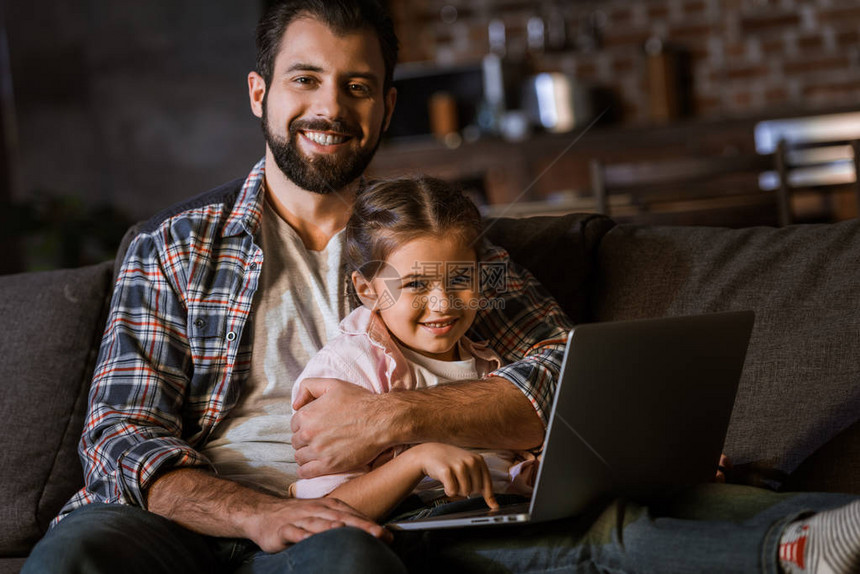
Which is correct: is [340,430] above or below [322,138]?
below

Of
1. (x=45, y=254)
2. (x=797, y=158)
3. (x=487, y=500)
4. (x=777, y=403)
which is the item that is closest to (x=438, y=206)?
(x=487, y=500)

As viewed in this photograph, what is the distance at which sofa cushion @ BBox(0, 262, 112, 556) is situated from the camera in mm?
1517

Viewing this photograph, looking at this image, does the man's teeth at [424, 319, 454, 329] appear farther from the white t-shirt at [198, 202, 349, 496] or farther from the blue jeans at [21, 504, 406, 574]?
the blue jeans at [21, 504, 406, 574]

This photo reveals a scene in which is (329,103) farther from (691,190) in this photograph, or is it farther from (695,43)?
(695,43)

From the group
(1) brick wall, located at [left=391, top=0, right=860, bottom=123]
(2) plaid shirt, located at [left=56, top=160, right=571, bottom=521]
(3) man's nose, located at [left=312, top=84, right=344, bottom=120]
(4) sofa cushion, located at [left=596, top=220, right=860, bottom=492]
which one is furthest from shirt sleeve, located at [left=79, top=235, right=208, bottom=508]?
(1) brick wall, located at [left=391, top=0, right=860, bottom=123]

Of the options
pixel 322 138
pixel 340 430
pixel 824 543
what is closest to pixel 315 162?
pixel 322 138

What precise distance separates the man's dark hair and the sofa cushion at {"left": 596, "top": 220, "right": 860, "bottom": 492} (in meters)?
0.53

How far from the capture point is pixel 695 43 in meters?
4.62

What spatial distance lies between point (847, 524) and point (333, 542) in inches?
20.6

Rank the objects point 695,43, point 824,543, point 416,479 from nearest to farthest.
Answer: point 824,543 → point 416,479 → point 695,43

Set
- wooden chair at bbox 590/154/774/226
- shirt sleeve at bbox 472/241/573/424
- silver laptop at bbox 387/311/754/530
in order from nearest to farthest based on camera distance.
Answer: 1. silver laptop at bbox 387/311/754/530
2. shirt sleeve at bbox 472/241/573/424
3. wooden chair at bbox 590/154/774/226

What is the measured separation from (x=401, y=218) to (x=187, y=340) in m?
0.38

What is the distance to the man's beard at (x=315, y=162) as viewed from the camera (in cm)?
156

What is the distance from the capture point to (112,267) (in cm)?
171
